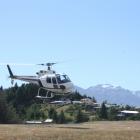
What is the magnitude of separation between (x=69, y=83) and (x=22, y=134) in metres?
21.9

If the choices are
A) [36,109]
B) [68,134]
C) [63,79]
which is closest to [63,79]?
[63,79]

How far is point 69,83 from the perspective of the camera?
2736 inches

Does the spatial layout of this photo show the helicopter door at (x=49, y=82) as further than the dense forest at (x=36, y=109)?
No

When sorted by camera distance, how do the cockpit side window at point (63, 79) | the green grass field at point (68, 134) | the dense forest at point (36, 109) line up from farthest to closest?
the dense forest at point (36, 109)
the cockpit side window at point (63, 79)
the green grass field at point (68, 134)

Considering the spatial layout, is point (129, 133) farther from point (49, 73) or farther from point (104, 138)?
point (49, 73)

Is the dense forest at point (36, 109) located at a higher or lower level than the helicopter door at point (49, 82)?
higher

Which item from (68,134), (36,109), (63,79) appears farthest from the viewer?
(36,109)

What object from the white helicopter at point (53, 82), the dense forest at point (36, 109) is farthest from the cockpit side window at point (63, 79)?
the dense forest at point (36, 109)

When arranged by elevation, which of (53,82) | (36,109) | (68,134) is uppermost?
(36,109)

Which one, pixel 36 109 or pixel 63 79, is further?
pixel 36 109

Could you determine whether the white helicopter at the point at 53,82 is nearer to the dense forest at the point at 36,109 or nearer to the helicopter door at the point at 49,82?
the helicopter door at the point at 49,82

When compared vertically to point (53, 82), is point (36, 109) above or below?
above

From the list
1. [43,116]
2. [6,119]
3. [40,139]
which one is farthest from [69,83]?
[43,116]

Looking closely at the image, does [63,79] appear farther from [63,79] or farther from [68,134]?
[68,134]
